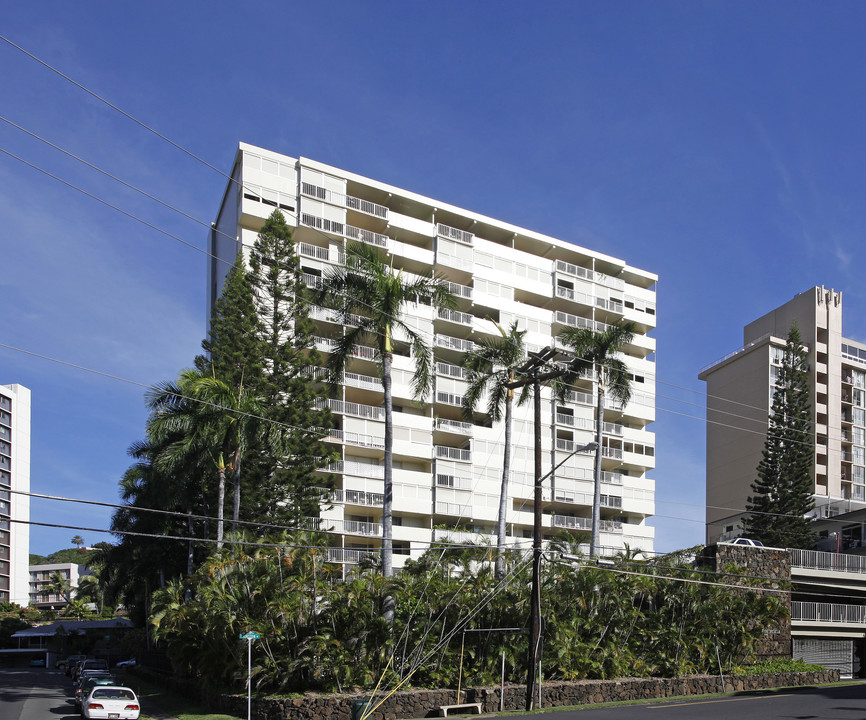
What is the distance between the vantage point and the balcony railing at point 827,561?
4228 cm

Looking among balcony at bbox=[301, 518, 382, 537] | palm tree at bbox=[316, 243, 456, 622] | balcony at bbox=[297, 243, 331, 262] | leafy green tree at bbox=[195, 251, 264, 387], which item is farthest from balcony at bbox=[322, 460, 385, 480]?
palm tree at bbox=[316, 243, 456, 622]

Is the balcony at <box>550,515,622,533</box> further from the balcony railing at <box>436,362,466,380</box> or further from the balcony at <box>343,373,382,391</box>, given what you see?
the balcony at <box>343,373,382,391</box>

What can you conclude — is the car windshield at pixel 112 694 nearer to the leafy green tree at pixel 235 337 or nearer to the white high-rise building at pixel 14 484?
the leafy green tree at pixel 235 337

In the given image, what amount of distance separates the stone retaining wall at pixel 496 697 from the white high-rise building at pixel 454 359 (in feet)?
56.5

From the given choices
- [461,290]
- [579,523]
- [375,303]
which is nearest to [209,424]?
[375,303]

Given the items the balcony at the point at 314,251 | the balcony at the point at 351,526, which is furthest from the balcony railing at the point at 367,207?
the balcony at the point at 351,526

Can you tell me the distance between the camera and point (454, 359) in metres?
62.7

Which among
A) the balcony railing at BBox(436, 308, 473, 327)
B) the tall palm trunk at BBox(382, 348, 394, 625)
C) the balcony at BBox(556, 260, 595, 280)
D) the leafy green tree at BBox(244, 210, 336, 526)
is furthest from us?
the balcony at BBox(556, 260, 595, 280)

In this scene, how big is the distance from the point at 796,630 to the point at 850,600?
7.85 meters

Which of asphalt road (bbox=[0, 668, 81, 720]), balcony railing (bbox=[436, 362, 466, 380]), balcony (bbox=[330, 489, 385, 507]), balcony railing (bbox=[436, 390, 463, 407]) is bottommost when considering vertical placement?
asphalt road (bbox=[0, 668, 81, 720])

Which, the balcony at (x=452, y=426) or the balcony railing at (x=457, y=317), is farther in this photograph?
the balcony railing at (x=457, y=317)

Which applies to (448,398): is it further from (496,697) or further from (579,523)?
(496,697)

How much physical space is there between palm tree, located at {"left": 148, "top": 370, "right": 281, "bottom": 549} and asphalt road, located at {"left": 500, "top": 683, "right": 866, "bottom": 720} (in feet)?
59.5

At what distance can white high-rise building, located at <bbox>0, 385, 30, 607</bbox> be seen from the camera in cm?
11788
